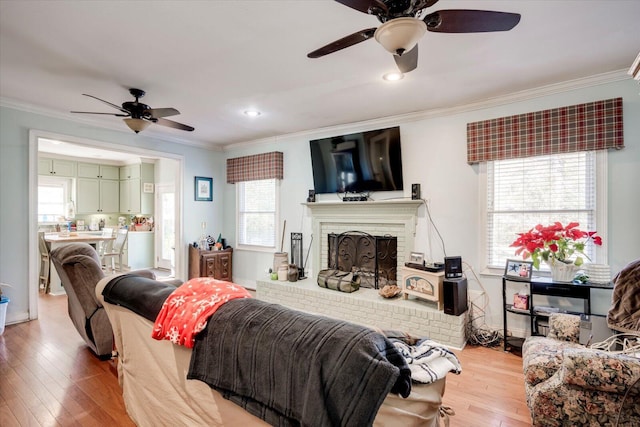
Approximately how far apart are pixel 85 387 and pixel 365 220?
3.20 m

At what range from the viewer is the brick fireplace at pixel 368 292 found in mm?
3213

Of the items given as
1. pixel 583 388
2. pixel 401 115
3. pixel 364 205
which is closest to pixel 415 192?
pixel 364 205

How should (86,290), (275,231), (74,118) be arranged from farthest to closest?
(275,231), (74,118), (86,290)

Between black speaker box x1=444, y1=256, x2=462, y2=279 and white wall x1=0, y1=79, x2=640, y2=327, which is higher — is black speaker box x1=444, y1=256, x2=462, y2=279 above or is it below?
below

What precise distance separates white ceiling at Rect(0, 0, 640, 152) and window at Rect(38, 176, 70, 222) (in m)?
4.17

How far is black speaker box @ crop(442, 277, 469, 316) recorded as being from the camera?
3.07 m

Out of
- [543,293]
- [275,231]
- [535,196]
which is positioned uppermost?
[535,196]

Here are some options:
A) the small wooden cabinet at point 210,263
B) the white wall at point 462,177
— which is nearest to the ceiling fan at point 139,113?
the white wall at point 462,177

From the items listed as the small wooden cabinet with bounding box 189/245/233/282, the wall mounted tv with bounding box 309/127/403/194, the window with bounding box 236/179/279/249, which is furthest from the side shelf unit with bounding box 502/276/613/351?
the small wooden cabinet with bounding box 189/245/233/282

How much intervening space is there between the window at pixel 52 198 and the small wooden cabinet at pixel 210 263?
13.4ft

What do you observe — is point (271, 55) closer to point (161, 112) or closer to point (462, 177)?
point (161, 112)

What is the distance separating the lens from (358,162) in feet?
Result: 13.8

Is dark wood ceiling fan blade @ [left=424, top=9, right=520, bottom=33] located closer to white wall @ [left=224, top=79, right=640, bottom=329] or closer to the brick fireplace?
white wall @ [left=224, top=79, right=640, bottom=329]

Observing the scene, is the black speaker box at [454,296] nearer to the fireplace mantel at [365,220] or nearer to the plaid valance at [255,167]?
the fireplace mantel at [365,220]
